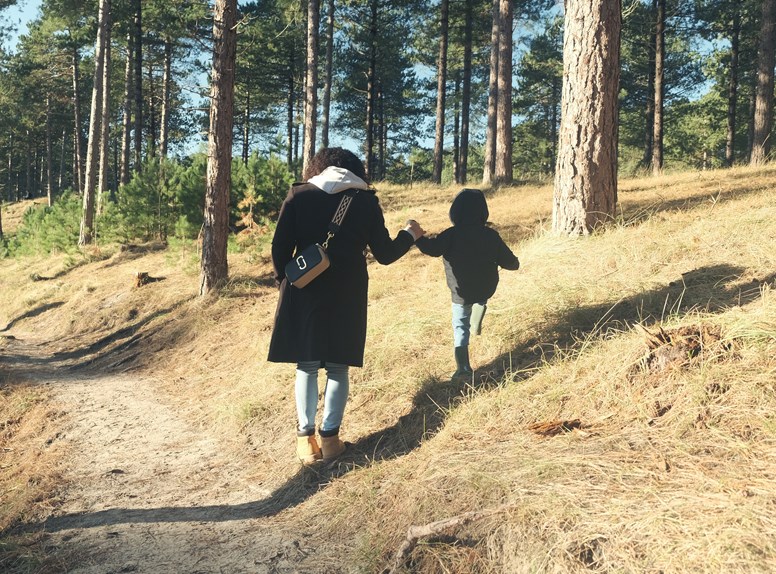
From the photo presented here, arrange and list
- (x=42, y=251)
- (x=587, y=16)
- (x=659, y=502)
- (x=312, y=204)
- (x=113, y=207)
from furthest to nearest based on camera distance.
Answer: (x=42, y=251) → (x=113, y=207) → (x=587, y=16) → (x=312, y=204) → (x=659, y=502)

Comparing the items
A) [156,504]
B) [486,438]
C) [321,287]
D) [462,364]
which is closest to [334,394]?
[321,287]

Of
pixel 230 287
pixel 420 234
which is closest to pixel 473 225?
pixel 420 234

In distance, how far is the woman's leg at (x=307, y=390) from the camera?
4535mm

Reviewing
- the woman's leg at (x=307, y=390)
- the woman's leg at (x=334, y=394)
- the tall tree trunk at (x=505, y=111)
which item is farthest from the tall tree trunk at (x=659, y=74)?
the woman's leg at (x=307, y=390)

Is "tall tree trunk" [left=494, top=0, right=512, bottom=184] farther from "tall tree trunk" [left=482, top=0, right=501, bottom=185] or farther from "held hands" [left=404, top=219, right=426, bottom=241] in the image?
"held hands" [left=404, top=219, right=426, bottom=241]

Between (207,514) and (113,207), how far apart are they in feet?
54.1

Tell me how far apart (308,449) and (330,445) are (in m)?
0.17

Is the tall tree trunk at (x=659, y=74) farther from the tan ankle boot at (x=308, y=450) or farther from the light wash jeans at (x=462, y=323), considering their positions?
the tan ankle boot at (x=308, y=450)

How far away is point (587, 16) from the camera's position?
8188mm

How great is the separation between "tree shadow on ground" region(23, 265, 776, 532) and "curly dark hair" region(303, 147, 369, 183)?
6.22 ft

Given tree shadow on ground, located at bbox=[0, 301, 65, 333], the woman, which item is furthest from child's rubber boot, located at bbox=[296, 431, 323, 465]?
tree shadow on ground, located at bbox=[0, 301, 65, 333]

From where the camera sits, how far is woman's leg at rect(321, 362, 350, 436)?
4586 mm

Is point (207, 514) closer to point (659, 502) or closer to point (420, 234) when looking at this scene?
point (420, 234)

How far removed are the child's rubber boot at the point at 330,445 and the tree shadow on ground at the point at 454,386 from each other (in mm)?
59
